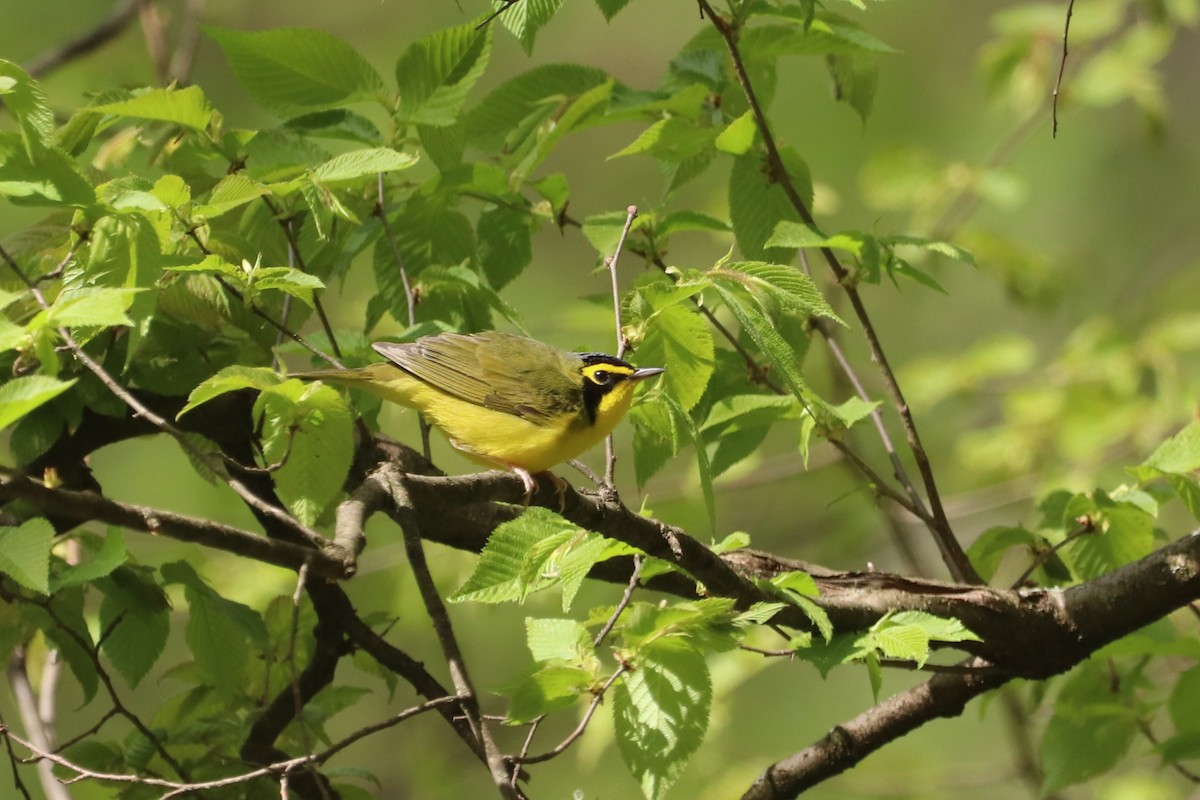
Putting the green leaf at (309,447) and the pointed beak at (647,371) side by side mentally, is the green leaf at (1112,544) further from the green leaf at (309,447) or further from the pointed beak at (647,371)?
the green leaf at (309,447)

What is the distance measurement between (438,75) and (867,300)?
7342 mm

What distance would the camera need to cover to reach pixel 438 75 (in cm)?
245

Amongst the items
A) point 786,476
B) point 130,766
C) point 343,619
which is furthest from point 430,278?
point 786,476

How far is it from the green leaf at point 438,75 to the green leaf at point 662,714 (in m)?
1.16

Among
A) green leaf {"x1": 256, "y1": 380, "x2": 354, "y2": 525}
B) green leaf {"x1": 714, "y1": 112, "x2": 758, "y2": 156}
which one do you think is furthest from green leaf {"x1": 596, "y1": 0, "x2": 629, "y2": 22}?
green leaf {"x1": 256, "y1": 380, "x2": 354, "y2": 525}

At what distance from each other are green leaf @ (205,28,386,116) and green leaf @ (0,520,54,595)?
995 millimetres

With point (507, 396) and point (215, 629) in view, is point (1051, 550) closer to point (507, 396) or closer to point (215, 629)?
point (507, 396)

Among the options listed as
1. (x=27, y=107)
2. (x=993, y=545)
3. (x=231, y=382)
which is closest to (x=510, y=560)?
(x=231, y=382)

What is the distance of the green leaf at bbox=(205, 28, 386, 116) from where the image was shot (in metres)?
2.39

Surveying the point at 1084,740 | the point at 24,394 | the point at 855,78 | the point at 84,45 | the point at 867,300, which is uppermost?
the point at 84,45

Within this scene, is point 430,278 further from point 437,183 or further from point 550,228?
point 550,228

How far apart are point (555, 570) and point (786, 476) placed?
3866 millimetres

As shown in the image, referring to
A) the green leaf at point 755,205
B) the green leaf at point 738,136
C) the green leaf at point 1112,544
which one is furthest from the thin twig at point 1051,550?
the green leaf at point 738,136

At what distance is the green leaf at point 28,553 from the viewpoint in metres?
1.81
